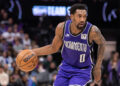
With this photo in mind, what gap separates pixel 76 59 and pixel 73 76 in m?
0.27

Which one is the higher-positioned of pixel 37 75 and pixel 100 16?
pixel 100 16

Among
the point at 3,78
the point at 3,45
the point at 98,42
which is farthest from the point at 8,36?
the point at 98,42

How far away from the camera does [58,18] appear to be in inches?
503

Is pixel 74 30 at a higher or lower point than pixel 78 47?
higher

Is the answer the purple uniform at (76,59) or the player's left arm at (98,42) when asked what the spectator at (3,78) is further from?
the player's left arm at (98,42)

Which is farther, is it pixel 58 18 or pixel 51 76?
pixel 58 18

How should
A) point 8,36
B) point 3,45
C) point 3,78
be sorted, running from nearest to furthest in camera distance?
point 3,78
point 3,45
point 8,36

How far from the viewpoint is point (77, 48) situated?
199 inches

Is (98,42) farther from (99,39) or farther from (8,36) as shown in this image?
(8,36)

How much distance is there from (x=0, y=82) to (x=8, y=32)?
2.42m

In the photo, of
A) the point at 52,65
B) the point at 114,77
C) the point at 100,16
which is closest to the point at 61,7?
the point at 100,16

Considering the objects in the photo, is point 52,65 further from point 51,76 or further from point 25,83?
point 25,83

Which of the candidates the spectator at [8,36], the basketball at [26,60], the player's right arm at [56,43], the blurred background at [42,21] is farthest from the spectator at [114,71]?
the basketball at [26,60]

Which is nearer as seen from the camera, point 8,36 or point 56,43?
point 56,43
